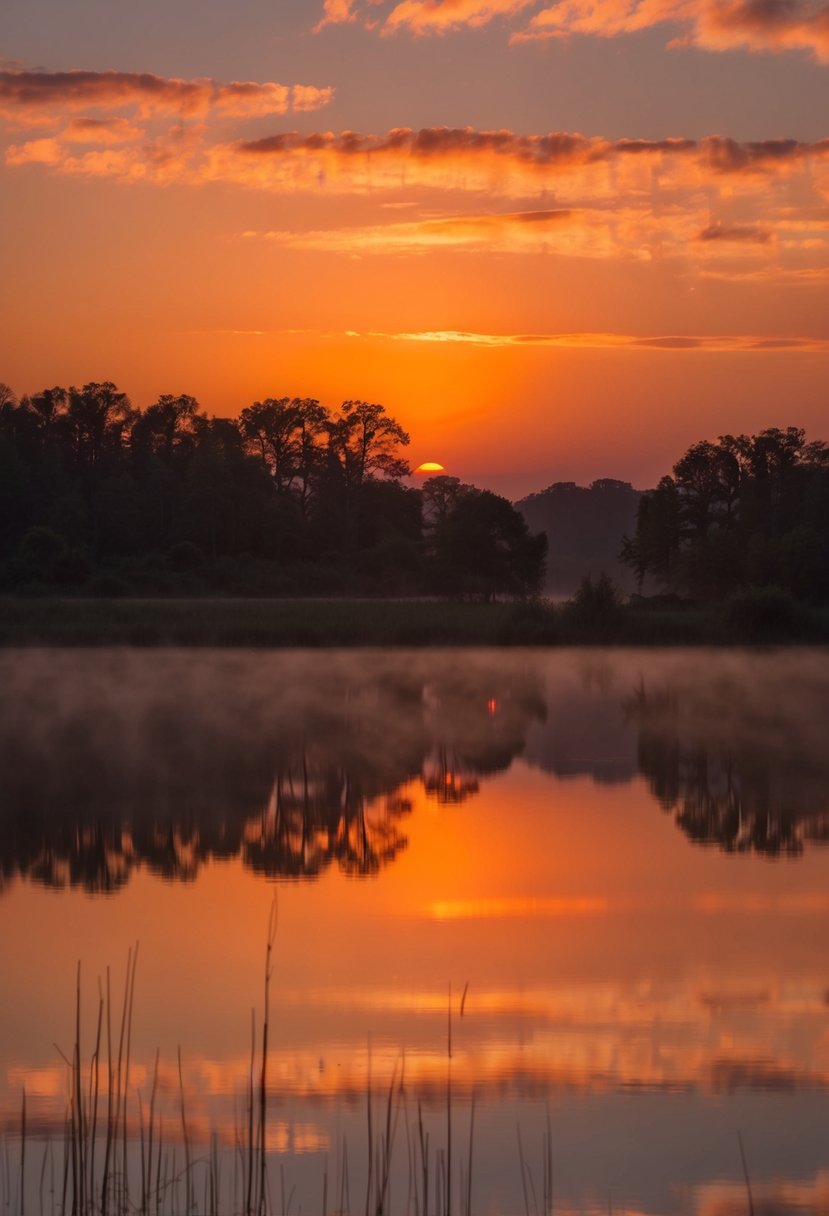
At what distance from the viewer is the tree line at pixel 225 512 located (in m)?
55.2

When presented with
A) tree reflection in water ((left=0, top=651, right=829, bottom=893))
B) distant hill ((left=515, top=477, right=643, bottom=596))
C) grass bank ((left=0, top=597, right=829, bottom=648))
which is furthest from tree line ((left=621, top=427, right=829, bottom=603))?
distant hill ((left=515, top=477, right=643, bottom=596))

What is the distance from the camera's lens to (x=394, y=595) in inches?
2445

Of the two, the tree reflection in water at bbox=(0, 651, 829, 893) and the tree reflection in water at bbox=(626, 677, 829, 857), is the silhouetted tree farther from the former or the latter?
the tree reflection in water at bbox=(626, 677, 829, 857)

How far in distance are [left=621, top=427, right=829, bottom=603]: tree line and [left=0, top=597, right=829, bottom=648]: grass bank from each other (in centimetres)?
1494

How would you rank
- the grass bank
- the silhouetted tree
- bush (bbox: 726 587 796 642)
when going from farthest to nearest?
the silhouetted tree < bush (bbox: 726 587 796 642) < the grass bank

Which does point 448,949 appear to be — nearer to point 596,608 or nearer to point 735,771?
point 735,771

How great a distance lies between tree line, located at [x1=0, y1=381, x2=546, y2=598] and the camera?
55250 millimetres

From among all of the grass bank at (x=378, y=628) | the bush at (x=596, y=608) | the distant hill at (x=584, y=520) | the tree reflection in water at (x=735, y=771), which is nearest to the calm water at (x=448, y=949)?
the tree reflection in water at (x=735, y=771)

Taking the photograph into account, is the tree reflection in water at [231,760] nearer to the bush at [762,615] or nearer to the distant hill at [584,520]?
the bush at [762,615]

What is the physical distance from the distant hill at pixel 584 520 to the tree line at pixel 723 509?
9430 centimetres

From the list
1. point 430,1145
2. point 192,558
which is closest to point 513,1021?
point 430,1145

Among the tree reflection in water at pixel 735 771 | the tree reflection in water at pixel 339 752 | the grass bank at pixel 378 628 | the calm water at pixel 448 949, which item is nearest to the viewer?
the calm water at pixel 448 949

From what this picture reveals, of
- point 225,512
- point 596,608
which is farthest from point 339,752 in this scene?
point 225,512

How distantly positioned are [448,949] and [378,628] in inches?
1133
